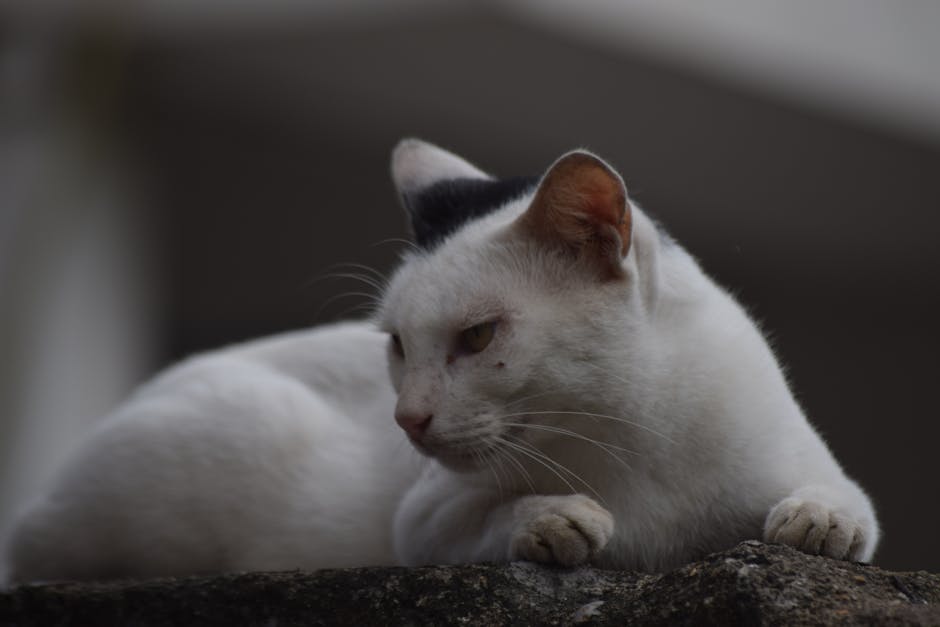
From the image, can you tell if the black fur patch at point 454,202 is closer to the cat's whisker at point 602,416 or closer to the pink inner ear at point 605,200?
the pink inner ear at point 605,200

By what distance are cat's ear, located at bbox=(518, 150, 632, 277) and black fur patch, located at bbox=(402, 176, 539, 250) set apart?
9.0 inches

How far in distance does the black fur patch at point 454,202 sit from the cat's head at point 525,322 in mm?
143

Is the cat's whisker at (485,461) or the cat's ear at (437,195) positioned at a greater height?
the cat's ear at (437,195)

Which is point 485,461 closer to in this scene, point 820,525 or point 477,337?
point 477,337

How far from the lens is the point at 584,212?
7.53 feet

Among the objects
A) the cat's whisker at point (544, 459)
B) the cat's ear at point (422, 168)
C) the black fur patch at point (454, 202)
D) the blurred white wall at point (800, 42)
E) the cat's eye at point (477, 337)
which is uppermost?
the blurred white wall at point (800, 42)

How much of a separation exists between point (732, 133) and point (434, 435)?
228 inches

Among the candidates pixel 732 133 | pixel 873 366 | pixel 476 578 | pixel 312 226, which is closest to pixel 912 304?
pixel 873 366

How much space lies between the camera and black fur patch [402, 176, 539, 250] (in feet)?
8.38

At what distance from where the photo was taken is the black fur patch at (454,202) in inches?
101

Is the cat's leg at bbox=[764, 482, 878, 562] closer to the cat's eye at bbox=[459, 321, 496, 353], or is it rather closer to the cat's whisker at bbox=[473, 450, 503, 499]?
the cat's whisker at bbox=[473, 450, 503, 499]

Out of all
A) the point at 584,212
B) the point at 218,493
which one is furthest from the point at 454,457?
the point at 218,493

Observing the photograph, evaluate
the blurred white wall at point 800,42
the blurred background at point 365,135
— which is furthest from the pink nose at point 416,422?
the blurred white wall at point 800,42

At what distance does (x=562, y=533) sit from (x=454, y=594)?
0.75 ft
